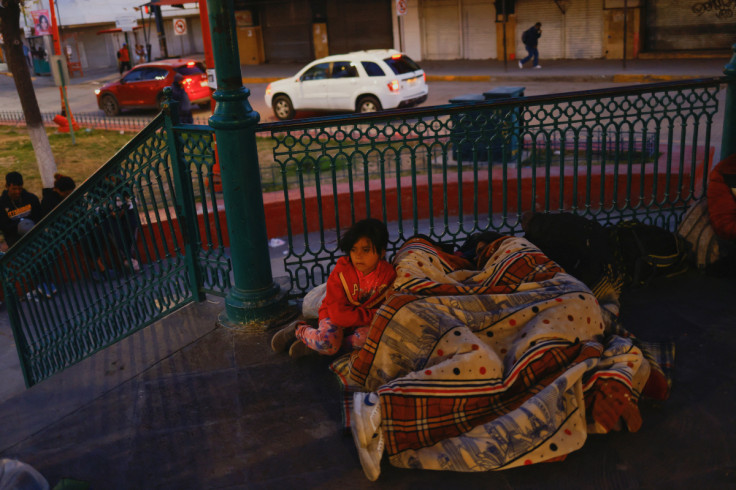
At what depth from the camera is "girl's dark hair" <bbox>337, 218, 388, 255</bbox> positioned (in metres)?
3.83

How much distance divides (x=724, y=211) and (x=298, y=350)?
288 cm

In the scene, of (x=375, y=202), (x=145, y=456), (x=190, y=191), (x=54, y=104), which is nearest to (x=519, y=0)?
(x=54, y=104)

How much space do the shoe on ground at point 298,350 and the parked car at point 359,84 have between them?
13315 millimetres

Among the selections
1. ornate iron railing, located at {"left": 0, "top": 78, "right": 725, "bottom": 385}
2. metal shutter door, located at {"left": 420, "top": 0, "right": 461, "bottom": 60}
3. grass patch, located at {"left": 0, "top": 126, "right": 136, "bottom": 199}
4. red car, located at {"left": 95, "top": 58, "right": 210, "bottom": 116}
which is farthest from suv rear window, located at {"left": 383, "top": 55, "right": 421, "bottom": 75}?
metal shutter door, located at {"left": 420, "top": 0, "right": 461, "bottom": 60}

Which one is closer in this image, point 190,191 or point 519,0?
point 190,191

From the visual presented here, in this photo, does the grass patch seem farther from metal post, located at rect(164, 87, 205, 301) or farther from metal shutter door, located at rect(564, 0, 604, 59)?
metal shutter door, located at rect(564, 0, 604, 59)

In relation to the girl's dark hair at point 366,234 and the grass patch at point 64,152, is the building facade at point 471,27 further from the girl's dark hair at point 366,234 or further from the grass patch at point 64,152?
the girl's dark hair at point 366,234

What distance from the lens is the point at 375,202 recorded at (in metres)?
9.09

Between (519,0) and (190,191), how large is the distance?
23960mm

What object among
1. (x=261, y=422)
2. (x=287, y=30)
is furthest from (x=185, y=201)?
(x=287, y=30)

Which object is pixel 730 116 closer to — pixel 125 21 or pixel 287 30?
pixel 287 30

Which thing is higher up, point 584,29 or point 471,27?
point 471,27

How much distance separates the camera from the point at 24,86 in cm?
1235

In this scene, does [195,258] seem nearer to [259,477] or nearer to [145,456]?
[145,456]
